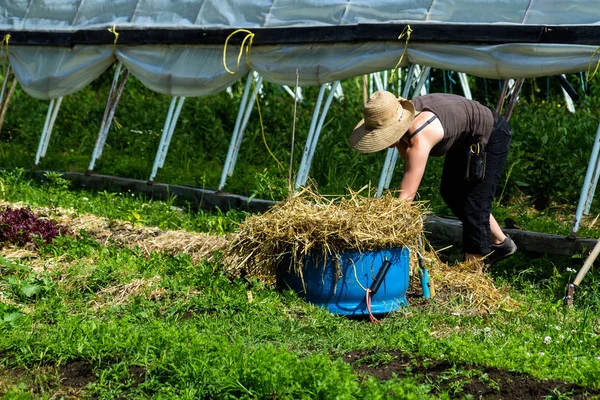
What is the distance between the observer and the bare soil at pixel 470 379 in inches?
167

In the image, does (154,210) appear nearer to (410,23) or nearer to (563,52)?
(410,23)

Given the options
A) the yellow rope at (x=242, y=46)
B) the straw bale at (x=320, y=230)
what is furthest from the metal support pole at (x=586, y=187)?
the yellow rope at (x=242, y=46)

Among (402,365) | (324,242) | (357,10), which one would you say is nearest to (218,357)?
(402,365)

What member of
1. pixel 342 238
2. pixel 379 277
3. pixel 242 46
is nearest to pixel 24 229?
pixel 242 46

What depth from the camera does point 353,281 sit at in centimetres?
591

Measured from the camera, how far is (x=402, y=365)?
4633 mm

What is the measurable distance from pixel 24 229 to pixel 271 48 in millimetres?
2903

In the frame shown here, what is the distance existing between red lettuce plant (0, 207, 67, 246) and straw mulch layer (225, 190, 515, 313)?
1.92 metres

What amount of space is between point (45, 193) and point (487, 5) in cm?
482

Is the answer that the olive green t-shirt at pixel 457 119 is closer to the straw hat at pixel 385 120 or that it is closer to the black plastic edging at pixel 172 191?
the straw hat at pixel 385 120

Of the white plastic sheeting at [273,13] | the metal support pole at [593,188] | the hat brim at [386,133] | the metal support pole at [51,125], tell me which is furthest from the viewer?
the metal support pole at [51,125]

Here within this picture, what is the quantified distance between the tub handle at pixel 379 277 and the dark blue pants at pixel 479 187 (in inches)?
37.9

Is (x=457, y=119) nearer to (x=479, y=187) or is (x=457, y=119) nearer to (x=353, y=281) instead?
(x=479, y=187)

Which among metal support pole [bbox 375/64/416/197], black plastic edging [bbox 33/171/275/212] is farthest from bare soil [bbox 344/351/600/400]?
black plastic edging [bbox 33/171/275/212]
